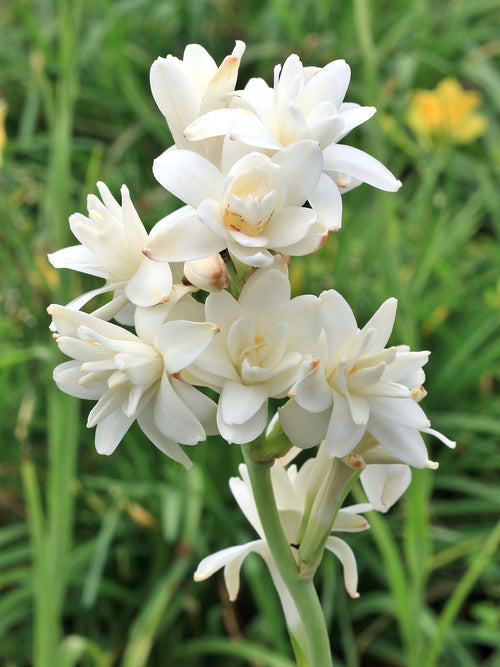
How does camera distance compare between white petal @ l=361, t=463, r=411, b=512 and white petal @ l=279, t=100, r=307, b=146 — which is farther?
white petal @ l=361, t=463, r=411, b=512

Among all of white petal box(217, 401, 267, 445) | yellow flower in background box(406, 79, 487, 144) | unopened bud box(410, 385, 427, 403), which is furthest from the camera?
yellow flower in background box(406, 79, 487, 144)

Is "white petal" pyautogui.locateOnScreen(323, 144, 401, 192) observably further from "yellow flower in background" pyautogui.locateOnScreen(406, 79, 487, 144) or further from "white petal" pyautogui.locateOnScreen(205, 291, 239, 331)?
"yellow flower in background" pyautogui.locateOnScreen(406, 79, 487, 144)

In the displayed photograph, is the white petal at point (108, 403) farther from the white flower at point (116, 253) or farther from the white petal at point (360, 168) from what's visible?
the white petal at point (360, 168)

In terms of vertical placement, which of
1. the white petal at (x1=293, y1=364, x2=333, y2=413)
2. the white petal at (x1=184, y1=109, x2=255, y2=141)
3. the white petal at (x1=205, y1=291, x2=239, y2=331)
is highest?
the white petal at (x1=184, y1=109, x2=255, y2=141)

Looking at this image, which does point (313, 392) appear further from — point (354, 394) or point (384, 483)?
point (384, 483)

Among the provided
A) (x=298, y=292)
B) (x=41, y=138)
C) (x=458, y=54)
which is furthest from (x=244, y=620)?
(x=458, y=54)

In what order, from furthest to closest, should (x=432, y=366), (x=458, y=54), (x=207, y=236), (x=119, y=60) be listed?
1. (x=458, y=54)
2. (x=119, y=60)
3. (x=432, y=366)
4. (x=207, y=236)

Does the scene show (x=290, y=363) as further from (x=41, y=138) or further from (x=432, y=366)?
(x=41, y=138)

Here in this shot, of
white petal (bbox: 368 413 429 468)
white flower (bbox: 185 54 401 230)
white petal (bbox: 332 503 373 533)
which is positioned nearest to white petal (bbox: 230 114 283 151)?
white flower (bbox: 185 54 401 230)
